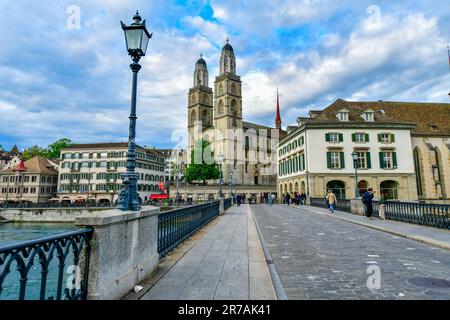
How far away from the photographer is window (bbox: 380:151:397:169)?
114ft

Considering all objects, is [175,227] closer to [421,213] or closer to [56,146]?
[421,213]

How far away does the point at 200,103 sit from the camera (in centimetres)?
8500

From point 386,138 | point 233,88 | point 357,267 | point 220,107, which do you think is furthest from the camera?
point 233,88

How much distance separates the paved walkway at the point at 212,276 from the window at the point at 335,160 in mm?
29816

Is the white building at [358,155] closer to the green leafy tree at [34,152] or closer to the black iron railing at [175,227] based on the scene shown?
A: the black iron railing at [175,227]

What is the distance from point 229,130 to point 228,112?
5.25 metres

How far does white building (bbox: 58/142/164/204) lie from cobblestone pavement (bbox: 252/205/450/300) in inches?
2319

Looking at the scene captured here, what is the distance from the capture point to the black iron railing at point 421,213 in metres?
11.9

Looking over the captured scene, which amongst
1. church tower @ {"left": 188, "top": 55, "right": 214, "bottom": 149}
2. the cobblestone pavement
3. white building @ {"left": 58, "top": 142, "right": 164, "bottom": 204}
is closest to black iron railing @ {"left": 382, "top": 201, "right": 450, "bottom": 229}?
the cobblestone pavement

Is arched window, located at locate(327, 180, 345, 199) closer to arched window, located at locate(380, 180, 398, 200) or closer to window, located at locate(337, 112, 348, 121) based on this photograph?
arched window, located at locate(380, 180, 398, 200)

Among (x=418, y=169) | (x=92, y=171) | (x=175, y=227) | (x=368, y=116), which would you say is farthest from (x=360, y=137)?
(x=92, y=171)
